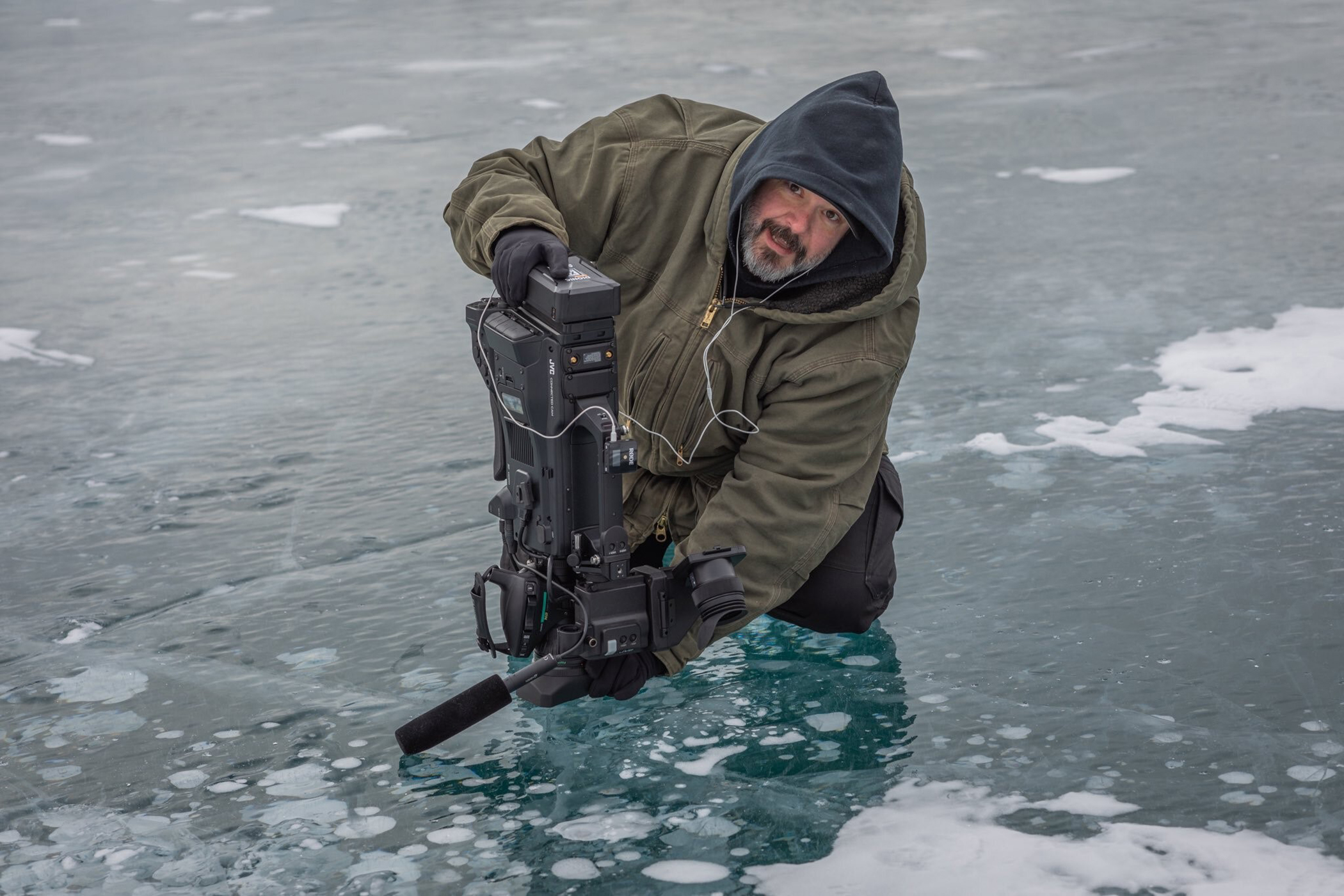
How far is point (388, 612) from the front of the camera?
3.09m

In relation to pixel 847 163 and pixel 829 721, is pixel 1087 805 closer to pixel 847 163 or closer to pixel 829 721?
pixel 829 721

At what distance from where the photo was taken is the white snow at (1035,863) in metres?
2.20

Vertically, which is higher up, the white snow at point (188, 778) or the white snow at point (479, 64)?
the white snow at point (479, 64)

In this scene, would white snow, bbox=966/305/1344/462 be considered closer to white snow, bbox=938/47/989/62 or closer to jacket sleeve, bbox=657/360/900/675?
jacket sleeve, bbox=657/360/900/675

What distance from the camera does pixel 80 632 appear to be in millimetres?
3035

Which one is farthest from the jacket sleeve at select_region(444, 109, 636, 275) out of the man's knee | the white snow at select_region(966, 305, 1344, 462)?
the white snow at select_region(966, 305, 1344, 462)

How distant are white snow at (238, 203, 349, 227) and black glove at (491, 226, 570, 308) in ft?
13.4

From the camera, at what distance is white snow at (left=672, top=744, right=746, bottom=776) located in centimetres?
250

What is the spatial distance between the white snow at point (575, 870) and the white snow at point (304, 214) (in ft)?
14.7

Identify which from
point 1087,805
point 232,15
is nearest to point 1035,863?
point 1087,805

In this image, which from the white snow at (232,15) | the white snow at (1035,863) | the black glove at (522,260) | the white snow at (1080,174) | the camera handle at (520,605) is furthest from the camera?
the white snow at (232,15)

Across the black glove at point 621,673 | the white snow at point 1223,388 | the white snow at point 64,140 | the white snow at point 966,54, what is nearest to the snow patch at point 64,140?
the white snow at point 64,140

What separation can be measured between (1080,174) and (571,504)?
4802mm

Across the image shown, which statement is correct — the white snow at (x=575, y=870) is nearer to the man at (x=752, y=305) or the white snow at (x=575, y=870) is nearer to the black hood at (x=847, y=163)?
the man at (x=752, y=305)
